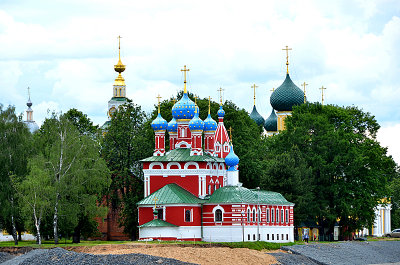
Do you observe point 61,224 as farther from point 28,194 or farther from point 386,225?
point 386,225

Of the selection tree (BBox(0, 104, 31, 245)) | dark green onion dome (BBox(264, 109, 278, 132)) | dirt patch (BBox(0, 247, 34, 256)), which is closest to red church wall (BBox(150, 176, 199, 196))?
tree (BBox(0, 104, 31, 245))

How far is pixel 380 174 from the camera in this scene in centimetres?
6894

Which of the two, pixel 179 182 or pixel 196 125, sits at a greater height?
pixel 196 125

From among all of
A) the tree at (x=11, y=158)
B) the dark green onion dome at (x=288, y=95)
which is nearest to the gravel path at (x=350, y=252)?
the tree at (x=11, y=158)

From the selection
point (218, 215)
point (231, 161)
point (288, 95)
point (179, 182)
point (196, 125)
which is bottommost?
point (218, 215)

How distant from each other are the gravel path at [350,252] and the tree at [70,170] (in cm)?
1344

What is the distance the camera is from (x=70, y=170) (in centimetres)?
5412

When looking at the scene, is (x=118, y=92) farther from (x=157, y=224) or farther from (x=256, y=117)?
(x=157, y=224)

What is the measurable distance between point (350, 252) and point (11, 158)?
2472 cm

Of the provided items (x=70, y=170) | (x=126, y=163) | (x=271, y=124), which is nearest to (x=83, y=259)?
(x=70, y=170)

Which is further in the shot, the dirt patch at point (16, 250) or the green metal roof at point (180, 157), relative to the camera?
the green metal roof at point (180, 157)

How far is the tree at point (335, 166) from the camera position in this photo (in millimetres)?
65812

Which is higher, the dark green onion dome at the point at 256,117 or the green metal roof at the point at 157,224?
the dark green onion dome at the point at 256,117

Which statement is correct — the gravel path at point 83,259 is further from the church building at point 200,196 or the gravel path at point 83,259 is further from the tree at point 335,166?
the tree at point 335,166
